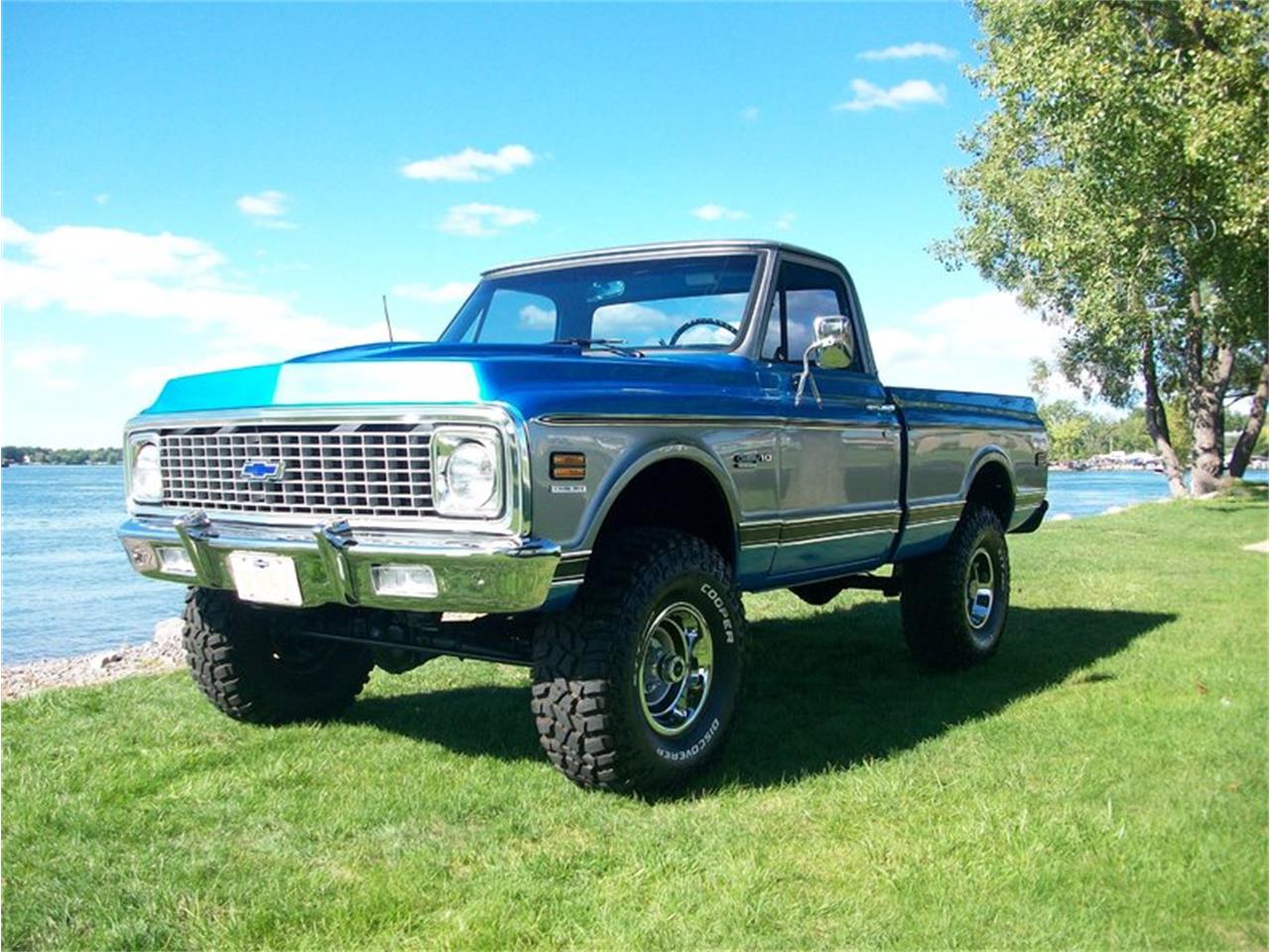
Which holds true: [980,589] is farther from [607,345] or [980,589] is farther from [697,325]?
[607,345]

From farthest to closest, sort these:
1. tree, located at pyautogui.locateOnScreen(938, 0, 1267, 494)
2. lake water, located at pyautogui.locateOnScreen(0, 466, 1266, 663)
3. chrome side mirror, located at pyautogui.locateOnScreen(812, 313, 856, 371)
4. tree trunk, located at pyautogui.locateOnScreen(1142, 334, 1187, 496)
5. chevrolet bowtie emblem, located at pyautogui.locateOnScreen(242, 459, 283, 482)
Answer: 1. tree trunk, located at pyautogui.locateOnScreen(1142, 334, 1187, 496)
2. tree, located at pyautogui.locateOnScreen(938, 0, 1267, 494)
3. lake water, located at pyautogui.locateOnScreen(0, 466, 1266, 663)
4. chrome side mirror, located at pyautogui.locateOnScreen(812, 313, 856, 371)
5. chevrolet bowtie emblem, located at pyautogui.locateOnScreen(242, 459, 283, 482)

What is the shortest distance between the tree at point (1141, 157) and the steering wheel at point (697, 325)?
12.4 meters

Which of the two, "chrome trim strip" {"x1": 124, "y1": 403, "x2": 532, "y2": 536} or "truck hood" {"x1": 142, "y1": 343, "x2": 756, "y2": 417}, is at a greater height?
"truck hood" {"x1": 142, "y1": 343, "x2": 756, "y2": 417}

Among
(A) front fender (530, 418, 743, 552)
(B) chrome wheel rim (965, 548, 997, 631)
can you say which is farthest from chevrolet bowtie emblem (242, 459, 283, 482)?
(B) chrome wheel rim (965, 548, 997, 631)

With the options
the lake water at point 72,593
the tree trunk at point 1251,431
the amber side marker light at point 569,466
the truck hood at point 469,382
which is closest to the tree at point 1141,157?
the tree trunk at point 1251,431

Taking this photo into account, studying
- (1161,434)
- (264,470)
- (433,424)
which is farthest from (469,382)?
(1161,434)

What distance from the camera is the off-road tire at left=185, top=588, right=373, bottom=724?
5086 mm

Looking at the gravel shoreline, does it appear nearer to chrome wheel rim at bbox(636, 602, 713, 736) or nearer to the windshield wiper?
the windshield wiper

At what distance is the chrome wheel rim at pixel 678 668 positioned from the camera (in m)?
4.37

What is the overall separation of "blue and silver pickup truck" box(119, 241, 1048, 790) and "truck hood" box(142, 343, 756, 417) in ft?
0.04

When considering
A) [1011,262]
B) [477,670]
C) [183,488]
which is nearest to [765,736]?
[477,670]

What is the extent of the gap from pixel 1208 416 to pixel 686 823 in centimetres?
2674

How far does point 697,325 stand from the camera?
5359 millimetres

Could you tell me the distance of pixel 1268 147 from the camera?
14914 millimetres
